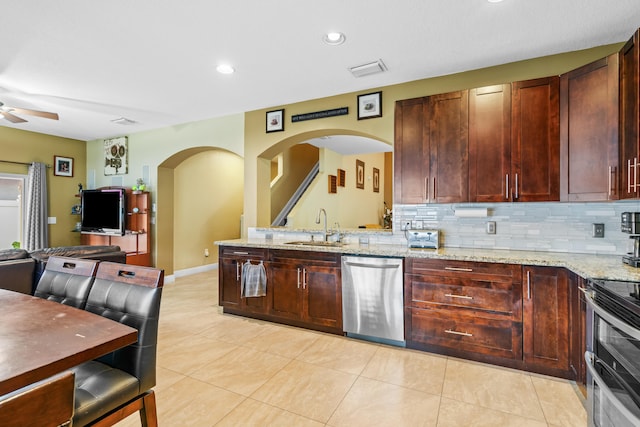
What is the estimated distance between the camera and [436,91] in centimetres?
334

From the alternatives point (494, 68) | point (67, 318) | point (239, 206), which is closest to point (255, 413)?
point (67, 318)

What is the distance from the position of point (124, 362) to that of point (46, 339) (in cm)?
39

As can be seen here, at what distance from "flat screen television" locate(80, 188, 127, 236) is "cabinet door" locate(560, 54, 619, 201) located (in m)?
6.04

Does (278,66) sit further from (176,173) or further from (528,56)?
(176,173)

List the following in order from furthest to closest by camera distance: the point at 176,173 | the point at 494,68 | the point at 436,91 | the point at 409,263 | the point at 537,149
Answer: the point at 176,173 < the point at 436,91 < the point at 494,68 < the point at 409,263 < the point at 537,149

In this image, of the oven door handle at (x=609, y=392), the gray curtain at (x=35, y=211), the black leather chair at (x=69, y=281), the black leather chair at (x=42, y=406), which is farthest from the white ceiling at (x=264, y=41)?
the black leather chair at (x=42, y=406)

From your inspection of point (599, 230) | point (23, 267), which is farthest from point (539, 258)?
point (23, 267)

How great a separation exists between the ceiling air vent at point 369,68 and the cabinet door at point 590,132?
1.49 meters

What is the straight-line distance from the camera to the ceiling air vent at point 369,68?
306cm

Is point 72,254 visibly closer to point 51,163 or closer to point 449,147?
point 51,163

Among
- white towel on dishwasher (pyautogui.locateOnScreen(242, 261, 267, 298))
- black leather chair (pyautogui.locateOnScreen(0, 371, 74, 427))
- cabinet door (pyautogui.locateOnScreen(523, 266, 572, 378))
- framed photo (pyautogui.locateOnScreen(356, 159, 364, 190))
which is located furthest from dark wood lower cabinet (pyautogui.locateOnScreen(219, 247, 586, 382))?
framed photo (pyautogui.locateOnScreen(356, 159, 364, 190))

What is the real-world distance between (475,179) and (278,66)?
2143 millimetres

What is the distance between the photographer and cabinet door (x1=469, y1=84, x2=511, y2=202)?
278 centimetres

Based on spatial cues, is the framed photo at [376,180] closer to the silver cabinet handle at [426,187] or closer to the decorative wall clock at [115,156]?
the decorative wall clock at [115,156]
